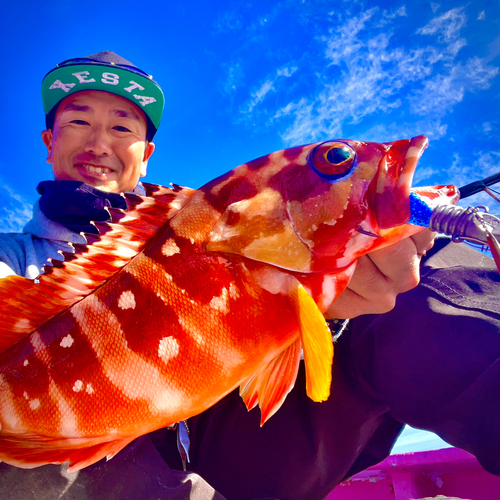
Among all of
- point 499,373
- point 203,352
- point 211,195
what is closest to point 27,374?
point 203,352

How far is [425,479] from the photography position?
3104mm

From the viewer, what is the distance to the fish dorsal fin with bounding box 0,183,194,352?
116 centimetres

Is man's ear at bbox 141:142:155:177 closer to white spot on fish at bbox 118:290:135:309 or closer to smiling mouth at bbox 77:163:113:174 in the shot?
smiling mouth at bbox 77:163:113:174

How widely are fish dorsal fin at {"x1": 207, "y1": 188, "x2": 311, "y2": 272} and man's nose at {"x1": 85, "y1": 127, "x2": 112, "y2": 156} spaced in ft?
6.16

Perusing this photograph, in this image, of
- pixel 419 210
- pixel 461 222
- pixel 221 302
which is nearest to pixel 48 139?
pixel 221 302

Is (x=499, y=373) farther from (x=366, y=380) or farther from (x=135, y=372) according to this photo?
(x=135, y=372)

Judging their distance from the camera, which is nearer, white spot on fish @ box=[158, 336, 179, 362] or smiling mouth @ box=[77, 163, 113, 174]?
white spot on fish @ box=[158, 336, 179, 362]

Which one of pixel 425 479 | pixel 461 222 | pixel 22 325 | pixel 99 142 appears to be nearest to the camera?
pixel 461 222

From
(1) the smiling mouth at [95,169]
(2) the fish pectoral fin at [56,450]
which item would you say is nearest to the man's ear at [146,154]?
(1) the smiling mouth at [95,169]

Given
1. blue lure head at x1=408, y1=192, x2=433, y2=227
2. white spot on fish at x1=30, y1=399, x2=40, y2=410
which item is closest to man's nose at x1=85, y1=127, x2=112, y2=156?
white spot on fish at x1=30, y1=399, x2=40, y2=410

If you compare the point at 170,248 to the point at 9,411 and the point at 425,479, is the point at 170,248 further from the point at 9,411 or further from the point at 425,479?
the point at 425,479

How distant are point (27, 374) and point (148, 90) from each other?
245cm

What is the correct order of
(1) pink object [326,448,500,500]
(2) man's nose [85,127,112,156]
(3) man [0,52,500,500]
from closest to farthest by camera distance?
(3) man [0,52,500,500] → (2) man's nose [85,127,112,156] → (1) pink object [326,448,500,500]

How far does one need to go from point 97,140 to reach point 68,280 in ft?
5.73
